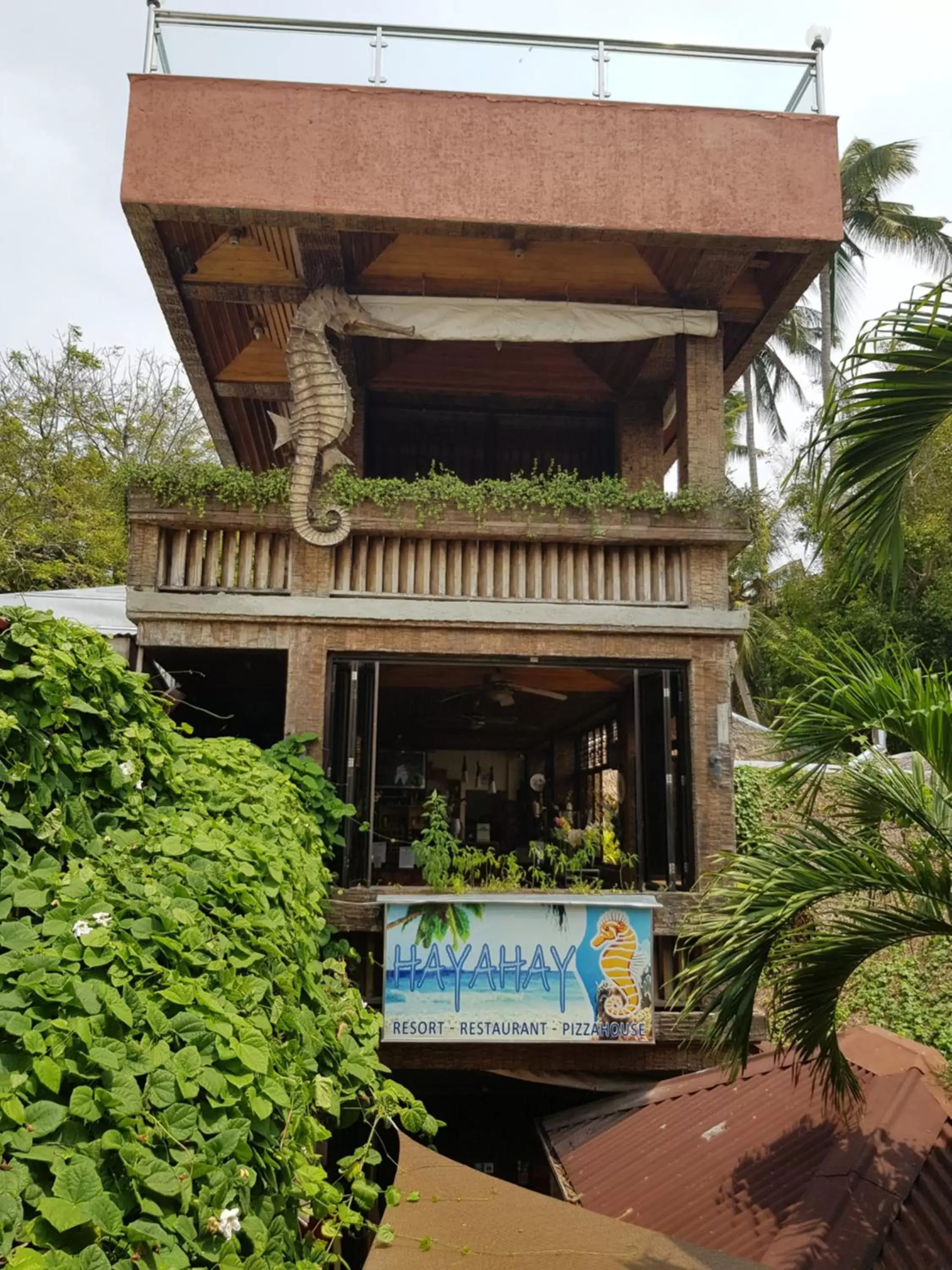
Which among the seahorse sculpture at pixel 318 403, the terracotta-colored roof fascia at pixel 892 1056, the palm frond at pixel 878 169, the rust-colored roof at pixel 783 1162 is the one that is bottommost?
the rust-colored roof at pixel 783 1162

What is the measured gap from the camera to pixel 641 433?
12.4m

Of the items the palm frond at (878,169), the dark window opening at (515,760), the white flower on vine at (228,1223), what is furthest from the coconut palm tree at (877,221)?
the white flower on vine at (228,1223)

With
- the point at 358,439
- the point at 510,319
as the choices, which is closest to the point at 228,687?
the point at 358,439

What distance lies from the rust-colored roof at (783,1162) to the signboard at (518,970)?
82 cm

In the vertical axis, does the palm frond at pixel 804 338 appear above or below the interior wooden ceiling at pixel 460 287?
above

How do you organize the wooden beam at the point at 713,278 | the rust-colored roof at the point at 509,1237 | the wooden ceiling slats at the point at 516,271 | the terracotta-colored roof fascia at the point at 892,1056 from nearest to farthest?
the rust-colored roof at the point at 509,1237 → the terracotta-colored roof fascia at the point at 892,1056 → the wooden beam at the point at 713,278 → the wooden ceiling slats at the point at 516,271

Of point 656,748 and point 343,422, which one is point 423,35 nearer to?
point 343,422

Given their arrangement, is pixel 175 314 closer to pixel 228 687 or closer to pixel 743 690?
pixel 228 687

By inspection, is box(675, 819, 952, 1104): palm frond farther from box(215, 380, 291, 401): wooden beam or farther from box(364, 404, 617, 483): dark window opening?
box(215, 380, 291, 401): wooden beam

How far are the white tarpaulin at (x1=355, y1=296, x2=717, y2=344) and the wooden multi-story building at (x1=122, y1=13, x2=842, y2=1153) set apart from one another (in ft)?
0.21

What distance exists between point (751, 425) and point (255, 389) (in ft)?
76.8

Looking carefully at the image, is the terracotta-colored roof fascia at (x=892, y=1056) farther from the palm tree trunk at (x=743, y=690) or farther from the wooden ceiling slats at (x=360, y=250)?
the palm tree trunk at (x=743, y=690)

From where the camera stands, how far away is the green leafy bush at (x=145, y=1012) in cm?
193

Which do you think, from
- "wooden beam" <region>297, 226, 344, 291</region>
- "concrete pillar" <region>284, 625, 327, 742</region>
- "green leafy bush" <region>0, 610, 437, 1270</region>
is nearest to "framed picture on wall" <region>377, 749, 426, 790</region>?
"concrete pillar" <region>284, 625, 327, 742</region>
